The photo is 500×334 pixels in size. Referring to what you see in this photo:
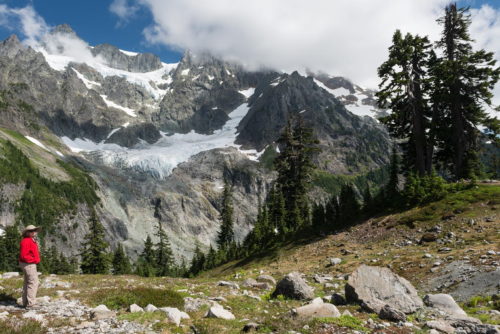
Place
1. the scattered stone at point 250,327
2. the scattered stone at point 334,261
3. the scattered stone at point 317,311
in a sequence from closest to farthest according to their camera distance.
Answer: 1. the scattered stone at point 250,327
2. the scattered stone at point 317,311
3. the scattered stone at point 334,261

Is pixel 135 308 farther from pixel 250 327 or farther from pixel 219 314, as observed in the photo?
pixel 250 327

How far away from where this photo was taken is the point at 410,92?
118 ft

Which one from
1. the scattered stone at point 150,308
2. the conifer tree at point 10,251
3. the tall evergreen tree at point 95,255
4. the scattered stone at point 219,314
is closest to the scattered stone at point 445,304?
the scattered stone at point 219,314

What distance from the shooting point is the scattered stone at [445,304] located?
10312 mm

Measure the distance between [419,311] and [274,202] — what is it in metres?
59.4

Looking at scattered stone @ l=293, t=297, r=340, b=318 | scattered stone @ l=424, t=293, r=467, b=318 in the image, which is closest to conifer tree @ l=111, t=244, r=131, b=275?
scattered stone @ l=293, t=297, r=340, b=318

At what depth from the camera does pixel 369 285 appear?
11.6m

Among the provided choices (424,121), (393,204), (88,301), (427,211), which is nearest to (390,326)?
(88,301)

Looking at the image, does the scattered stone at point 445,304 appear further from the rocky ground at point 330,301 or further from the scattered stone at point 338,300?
the scattered stone at point 338,300

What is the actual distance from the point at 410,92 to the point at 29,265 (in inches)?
1415

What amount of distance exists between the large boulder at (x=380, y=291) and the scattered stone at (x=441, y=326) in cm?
139

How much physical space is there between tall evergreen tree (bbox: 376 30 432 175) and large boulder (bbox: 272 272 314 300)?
1026 inches

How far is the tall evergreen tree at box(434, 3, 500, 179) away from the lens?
118 ft

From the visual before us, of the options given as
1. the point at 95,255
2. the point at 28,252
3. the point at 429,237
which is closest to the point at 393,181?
the point at 429,237
